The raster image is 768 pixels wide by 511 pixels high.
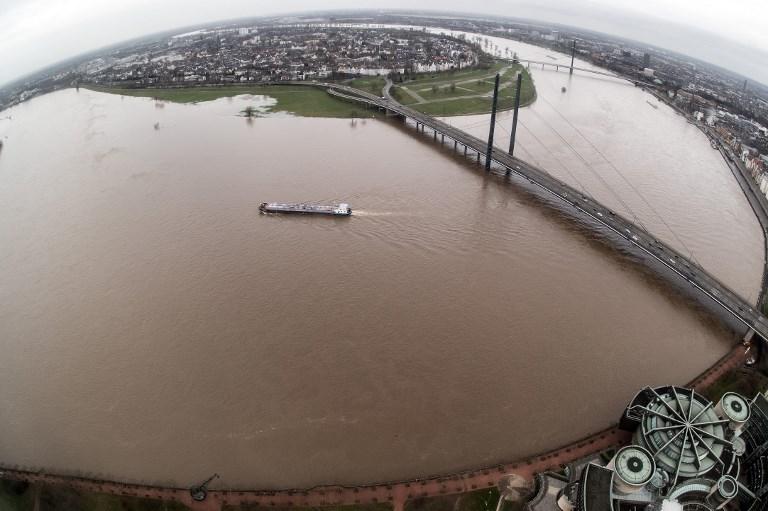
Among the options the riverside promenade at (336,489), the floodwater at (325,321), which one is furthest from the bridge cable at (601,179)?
the riverside promenade at (336,489)

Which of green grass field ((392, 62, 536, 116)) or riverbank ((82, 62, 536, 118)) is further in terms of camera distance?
green grass field ((392, 62, 536, 116))

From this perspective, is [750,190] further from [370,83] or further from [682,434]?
[370,83]

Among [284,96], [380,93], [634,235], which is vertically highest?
[380,93]

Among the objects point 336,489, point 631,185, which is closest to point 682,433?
point 336,489

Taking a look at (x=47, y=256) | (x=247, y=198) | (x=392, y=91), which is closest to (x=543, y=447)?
(x=247, y=198)

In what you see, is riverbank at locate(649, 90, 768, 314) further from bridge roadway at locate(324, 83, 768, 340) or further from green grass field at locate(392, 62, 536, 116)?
A: green grass field at locate(392, 62, 536, 116)

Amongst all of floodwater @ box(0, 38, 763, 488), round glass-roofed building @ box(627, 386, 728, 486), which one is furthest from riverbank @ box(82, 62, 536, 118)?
round glass-roofed building @ box(627, 386, 728, 486)
